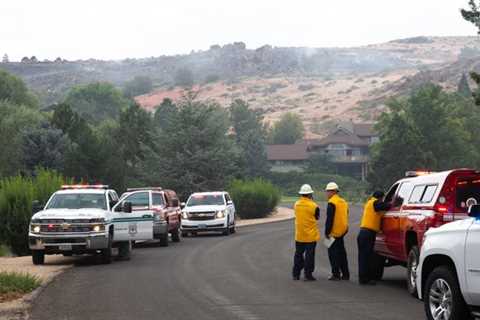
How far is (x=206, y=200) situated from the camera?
39156 mm

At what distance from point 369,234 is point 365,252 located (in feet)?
1.18

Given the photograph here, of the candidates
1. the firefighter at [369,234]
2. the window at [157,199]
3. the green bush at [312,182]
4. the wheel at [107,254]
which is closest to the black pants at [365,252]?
the firefighter at [369,234]

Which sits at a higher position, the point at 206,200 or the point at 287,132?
the point at 206,200

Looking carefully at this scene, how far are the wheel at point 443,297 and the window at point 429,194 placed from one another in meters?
3.81

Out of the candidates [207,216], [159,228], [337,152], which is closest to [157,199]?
[159,228]

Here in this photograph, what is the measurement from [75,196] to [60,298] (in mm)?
8764

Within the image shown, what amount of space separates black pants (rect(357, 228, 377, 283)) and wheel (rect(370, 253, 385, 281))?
13.4 inches

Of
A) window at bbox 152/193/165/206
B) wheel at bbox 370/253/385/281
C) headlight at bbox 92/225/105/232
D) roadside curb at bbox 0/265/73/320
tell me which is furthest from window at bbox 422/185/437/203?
window at bbox 152/193/165/206

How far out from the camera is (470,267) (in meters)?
10.6

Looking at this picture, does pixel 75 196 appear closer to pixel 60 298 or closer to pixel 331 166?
pixel 60 298

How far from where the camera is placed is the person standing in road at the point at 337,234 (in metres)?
18.6

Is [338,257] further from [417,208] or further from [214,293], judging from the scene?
[214,293]

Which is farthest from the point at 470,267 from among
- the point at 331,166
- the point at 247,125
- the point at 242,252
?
the point at 247,125

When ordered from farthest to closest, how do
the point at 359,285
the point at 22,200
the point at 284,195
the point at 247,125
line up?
the point at 247,125 → the point at 284,195 → the point at 22,200 → the point at 359,285
